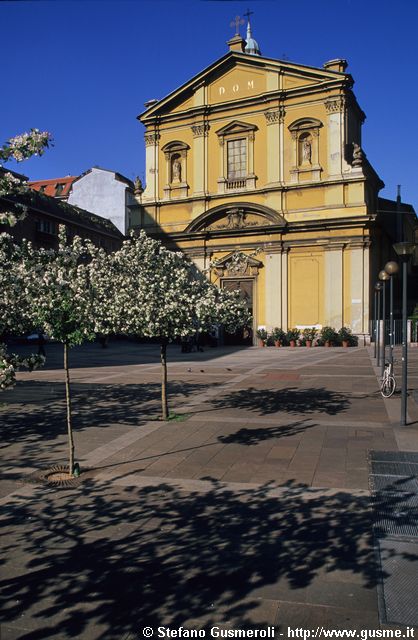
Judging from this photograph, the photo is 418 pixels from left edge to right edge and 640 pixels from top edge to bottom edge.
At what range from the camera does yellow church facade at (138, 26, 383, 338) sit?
36.2 meters

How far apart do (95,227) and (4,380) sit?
50441mm

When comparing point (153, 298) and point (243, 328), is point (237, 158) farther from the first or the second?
point (153, 298)

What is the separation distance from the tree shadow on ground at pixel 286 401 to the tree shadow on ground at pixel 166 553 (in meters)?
5.72

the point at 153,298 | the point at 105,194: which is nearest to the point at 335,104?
the point at 153,298

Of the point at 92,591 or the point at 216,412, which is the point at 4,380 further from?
the point at 216,412

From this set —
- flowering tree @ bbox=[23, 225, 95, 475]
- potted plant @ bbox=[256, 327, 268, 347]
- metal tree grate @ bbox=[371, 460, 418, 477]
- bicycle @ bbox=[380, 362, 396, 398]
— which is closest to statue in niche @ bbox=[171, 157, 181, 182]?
potted plant @ bbox=[256, 327, 268, 347]

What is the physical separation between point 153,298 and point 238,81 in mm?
34223

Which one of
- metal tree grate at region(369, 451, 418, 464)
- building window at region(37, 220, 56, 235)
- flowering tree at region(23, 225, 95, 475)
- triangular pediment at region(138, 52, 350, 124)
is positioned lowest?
metal tree grate at region(369, 451, 418, 464)

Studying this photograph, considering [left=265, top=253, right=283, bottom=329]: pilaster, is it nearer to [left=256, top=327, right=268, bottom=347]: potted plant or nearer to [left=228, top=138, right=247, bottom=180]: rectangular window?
[left=256, top=327, right=268, bottom=347]: potted plant

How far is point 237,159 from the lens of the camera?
4000cm

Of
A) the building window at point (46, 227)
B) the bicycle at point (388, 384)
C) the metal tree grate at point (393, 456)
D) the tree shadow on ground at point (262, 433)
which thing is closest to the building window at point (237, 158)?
the building window at point (46, 227)

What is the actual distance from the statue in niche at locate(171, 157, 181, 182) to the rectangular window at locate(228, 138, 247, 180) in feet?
14.3

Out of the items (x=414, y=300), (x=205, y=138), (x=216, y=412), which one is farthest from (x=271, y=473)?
(x=414, y=300)

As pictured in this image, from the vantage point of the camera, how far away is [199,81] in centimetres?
4069
